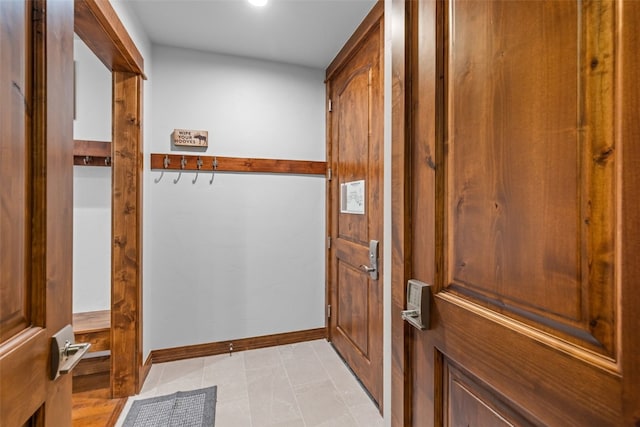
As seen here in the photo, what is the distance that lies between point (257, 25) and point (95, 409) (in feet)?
9.00

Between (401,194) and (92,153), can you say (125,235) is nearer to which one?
(92,153)

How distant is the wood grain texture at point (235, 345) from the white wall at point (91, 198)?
0.68 metres

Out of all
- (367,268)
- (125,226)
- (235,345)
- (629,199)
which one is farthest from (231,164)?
(629,199)

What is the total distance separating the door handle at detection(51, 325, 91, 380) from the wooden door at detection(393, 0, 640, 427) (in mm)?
857

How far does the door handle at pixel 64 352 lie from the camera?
0.66 metres

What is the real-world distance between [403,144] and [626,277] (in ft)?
1.87

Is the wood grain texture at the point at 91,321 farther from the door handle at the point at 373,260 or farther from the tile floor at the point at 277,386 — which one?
the door handle at the point at 373,260

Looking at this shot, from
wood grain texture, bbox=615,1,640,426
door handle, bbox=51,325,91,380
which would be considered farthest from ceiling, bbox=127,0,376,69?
door handle, bbox=51,325,91,380

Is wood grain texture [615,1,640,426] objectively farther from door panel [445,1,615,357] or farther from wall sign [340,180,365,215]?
wall sign [340,180,365,215]

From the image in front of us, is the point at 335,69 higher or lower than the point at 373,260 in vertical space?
higher

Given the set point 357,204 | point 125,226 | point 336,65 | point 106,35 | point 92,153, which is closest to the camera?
point 106,35

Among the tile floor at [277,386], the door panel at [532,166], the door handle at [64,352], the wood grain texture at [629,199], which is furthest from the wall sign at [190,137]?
the wood grain texture at [629,199]

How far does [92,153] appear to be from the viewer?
92.0 inches

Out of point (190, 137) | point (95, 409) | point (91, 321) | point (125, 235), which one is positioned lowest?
point (95, 409)
